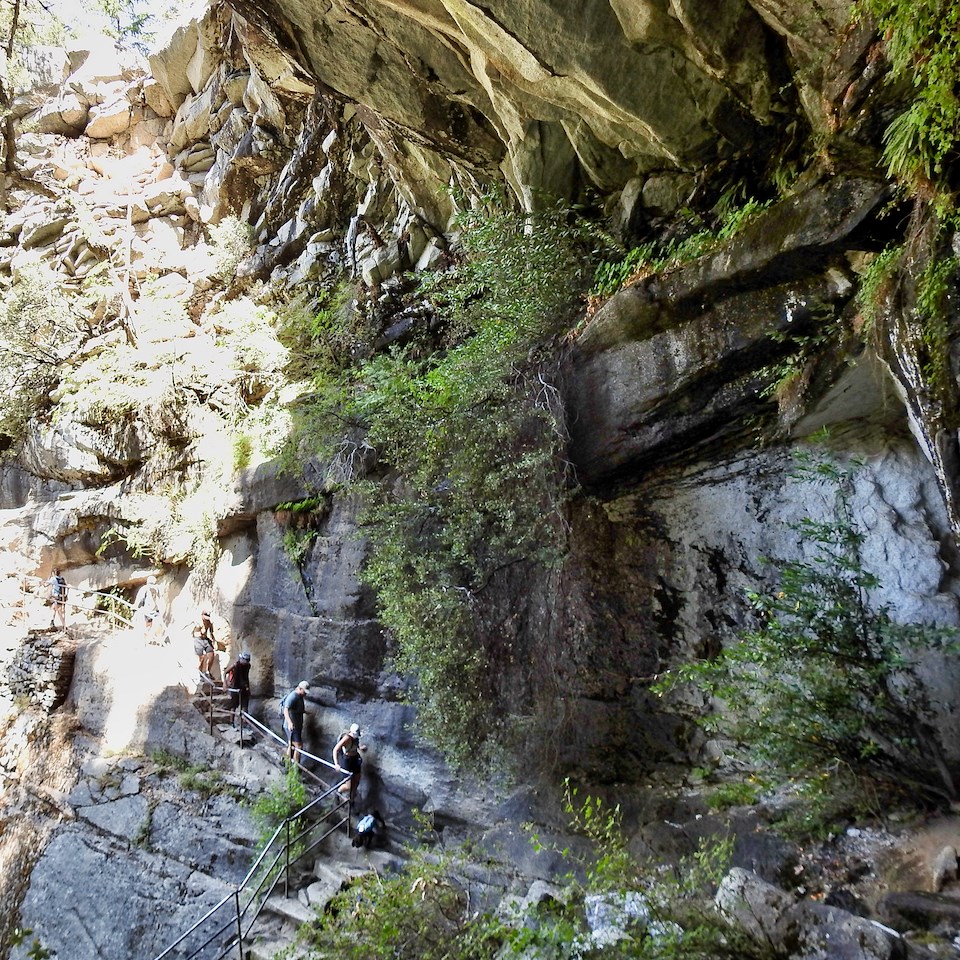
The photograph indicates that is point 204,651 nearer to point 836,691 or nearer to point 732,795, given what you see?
point 732,795

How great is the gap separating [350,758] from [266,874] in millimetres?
1454

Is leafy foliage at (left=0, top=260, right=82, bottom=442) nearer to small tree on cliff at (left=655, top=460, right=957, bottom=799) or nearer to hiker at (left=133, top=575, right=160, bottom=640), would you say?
hiker at (left=133, top=575, right=160, bottom=640)

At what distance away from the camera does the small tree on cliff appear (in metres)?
4.55

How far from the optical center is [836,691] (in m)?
4.57

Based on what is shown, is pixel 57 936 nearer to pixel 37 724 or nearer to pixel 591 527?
pixel 37 724

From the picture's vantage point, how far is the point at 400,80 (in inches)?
337

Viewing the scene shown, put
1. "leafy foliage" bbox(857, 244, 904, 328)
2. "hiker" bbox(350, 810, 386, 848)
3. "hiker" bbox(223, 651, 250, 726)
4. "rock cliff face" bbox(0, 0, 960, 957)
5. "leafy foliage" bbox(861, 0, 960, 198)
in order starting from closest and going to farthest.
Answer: "leafy foliage" bbox(861, 0, 960, 198)
"leafy foliage" bbox(857, 244, 904, 328)
"rock cliff face" bbox(0, 0, 960, 957)
"hiker" bbox(350, 810, 386, 848)
"hiker" bbox(223, 651, 250, 726)

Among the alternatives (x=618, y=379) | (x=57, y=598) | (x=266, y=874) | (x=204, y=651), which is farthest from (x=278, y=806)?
(x=57, y=598)

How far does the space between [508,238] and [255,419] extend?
620 cm

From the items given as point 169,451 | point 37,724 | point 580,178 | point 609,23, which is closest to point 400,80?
point 580,178

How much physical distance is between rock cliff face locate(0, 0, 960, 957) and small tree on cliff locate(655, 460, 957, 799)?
65 centimetres

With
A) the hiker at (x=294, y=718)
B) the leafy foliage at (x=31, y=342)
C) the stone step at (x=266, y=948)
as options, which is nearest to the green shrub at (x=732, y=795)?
the stone step at (x=266, y=948)

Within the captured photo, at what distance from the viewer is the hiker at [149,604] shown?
1243 centimetres

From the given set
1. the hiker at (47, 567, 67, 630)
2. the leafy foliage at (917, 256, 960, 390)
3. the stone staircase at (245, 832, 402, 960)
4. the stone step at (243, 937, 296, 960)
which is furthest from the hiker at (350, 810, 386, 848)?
the hiker at (47, 567, 67, 630)
